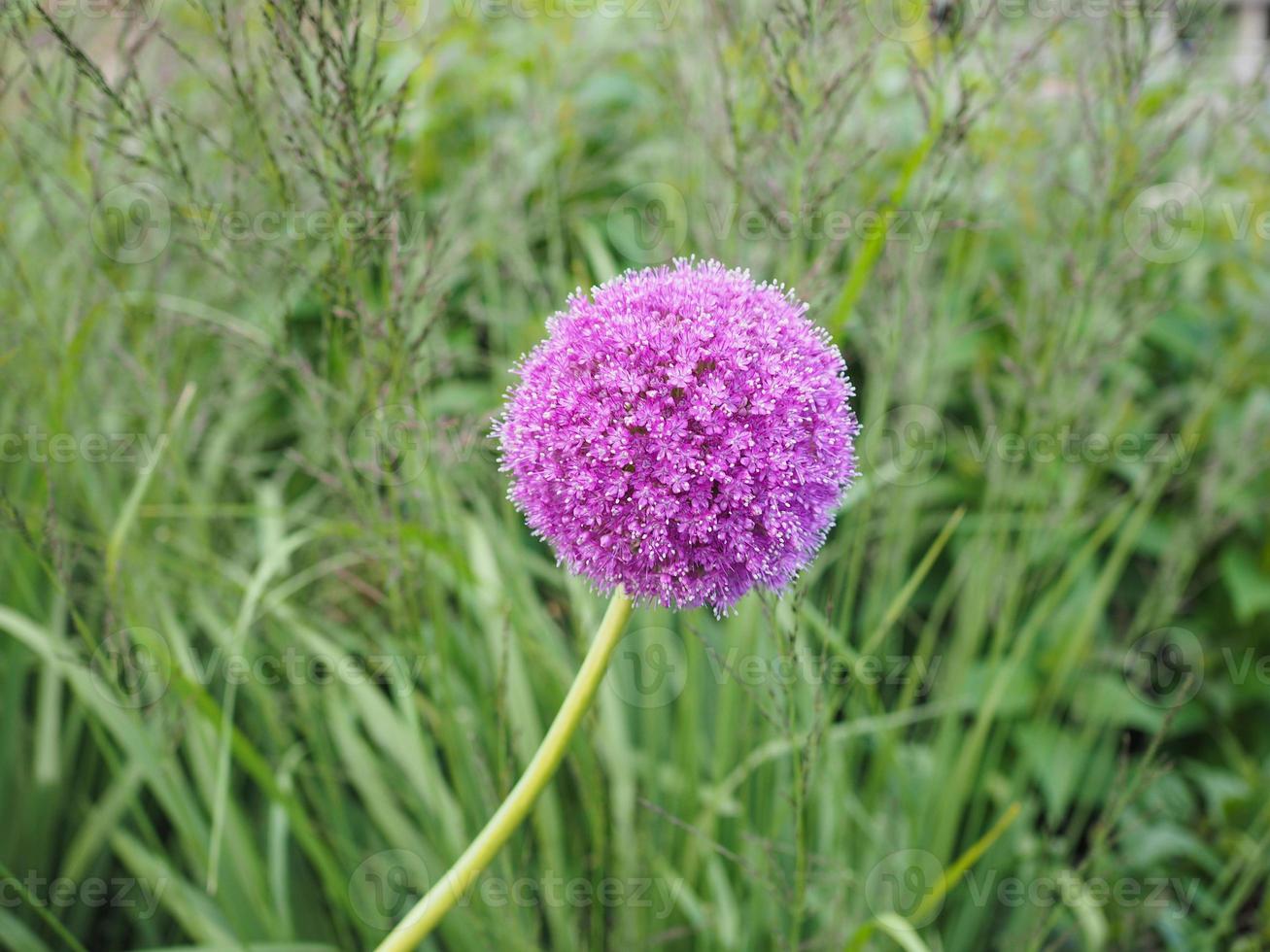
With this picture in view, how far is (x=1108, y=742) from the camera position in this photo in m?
2.62

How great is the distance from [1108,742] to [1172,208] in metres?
1.53

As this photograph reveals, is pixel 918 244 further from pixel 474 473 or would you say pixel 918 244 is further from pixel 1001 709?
pixel 1001 709

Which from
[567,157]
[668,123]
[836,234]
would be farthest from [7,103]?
[836,234]
